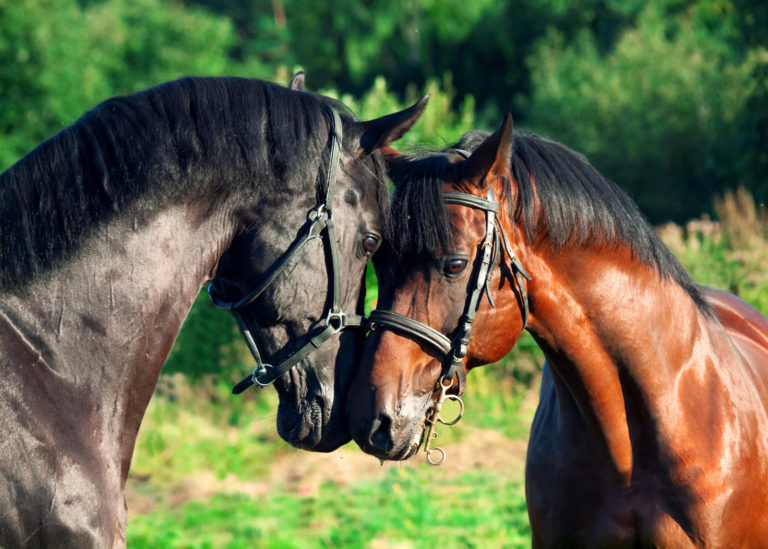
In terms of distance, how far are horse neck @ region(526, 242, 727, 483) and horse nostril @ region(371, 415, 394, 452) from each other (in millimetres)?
650

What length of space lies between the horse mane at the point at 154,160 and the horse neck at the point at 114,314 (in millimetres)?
55

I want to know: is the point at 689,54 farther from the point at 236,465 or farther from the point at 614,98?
the point at 236,465

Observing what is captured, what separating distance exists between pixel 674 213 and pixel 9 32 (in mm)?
17384

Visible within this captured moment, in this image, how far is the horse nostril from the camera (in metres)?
2.73

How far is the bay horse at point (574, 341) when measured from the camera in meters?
2.80

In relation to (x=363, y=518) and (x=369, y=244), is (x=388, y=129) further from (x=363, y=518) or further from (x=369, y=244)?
(x=363, y=518)

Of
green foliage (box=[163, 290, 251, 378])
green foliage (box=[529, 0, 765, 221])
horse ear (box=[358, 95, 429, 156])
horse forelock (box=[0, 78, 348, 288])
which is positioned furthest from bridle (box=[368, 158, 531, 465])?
green foliage (box=[529, 0, 765, 221])

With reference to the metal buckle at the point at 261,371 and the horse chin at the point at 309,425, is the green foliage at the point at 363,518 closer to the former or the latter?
the horse chin at the point at 309,425

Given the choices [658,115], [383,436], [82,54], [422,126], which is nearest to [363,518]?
[383,436]

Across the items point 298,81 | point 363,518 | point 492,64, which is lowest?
point 363,518

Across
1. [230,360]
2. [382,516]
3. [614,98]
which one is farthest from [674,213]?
[382,516]

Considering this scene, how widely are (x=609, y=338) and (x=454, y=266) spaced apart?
65 centimetres

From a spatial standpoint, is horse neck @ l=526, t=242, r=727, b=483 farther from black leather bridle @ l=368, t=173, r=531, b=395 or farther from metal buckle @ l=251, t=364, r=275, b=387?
metal buckle @ l=251, t=364, r=275, b=387

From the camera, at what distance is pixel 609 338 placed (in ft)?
9.63
